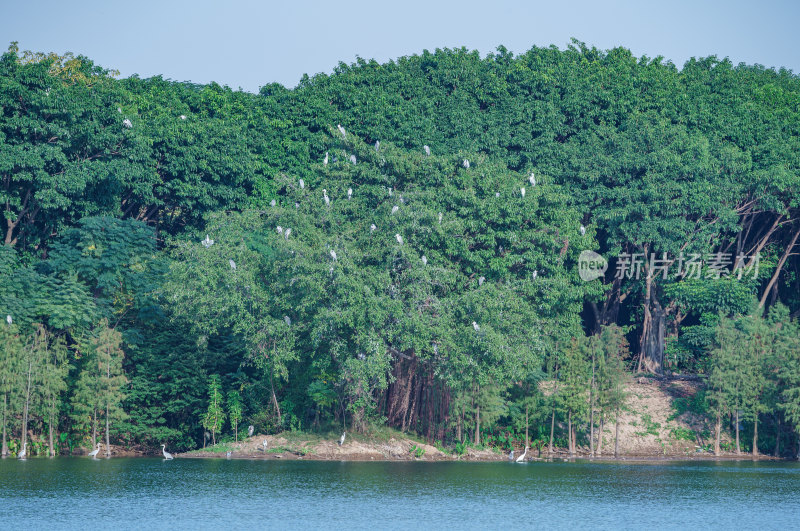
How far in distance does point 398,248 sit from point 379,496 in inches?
429

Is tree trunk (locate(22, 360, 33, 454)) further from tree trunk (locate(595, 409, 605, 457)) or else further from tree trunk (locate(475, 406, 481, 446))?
tree trunk (locate(595, 409, 605, 457))

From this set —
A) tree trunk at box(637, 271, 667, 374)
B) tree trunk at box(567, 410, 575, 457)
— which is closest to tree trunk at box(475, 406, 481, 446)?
tree trunk at box(567, 410, 575, 457)

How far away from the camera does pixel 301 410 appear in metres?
39.2

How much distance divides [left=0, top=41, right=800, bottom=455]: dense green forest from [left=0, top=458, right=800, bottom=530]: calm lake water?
150 inches

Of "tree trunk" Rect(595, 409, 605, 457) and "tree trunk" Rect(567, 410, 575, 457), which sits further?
"tree trunk" Rect(595, 409, 605, 457)

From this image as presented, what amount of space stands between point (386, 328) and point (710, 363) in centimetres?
1482

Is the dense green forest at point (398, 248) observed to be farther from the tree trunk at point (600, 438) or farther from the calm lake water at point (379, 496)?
the calm lake water at point (379, 496)

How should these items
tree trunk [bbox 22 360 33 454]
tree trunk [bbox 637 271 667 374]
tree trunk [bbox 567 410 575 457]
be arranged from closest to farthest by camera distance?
1. tree trunk [bbox 22 360 33 454]
2. tree trunk [bbox 567 410 575 457]
3. tree trunk [bbox 637 271 667 374]

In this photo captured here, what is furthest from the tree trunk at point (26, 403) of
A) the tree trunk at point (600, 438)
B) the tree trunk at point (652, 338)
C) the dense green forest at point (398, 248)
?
the tree trunk at point (652, 338)

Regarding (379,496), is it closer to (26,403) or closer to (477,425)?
(477,425)

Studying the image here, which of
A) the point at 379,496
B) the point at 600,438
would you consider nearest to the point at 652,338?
the point at 600,438

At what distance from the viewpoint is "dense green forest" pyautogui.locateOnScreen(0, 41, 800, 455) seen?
121 ft

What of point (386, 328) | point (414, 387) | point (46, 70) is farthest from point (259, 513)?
point (46, 70)

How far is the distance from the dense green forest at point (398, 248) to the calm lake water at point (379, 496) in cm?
381
